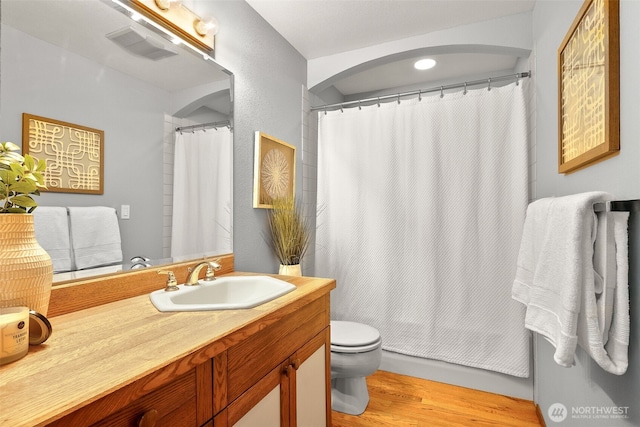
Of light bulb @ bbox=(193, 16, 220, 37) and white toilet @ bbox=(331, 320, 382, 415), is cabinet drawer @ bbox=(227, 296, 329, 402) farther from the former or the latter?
light bulb @ bbox=(193, 16, 220, 37)

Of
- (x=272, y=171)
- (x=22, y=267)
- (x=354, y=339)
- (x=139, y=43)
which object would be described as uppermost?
(x=139, y=43)

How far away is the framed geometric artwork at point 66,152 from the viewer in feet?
3.12

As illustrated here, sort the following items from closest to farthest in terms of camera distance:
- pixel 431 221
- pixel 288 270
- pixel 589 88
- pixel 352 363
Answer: pixel 589 88
pixel 352 363
pixel 288 270
pixel 431 221

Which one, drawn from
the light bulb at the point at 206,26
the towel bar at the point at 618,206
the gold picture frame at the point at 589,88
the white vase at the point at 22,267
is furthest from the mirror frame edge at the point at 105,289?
the gold picture frame at the point at 589,88

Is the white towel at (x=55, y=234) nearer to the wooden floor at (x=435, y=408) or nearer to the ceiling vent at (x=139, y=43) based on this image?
the ceiling vent at (x=139, y=43)

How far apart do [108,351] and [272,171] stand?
1.47 m

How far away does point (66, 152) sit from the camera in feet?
3.35

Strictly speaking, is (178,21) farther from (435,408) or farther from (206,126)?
(435,408)

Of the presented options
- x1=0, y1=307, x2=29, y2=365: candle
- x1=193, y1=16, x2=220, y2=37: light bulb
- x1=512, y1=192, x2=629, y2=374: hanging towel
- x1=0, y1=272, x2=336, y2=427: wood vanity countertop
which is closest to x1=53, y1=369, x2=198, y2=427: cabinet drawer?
x1=0, y1=272, x2=336, y2=427: wood vanity countertop

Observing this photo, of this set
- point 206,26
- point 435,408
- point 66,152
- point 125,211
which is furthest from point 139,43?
point 435,408

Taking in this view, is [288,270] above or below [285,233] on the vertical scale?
below

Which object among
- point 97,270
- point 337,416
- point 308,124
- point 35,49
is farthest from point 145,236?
point 308,124

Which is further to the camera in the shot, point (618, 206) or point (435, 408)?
point (435, 408)

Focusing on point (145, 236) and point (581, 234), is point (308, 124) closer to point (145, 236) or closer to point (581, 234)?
point (145, 236)
